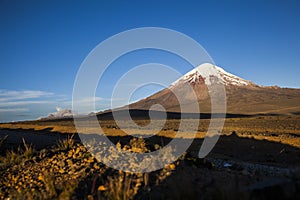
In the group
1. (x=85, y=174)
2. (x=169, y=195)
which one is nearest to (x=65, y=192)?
(x=85, y=174)

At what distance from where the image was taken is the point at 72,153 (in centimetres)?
954

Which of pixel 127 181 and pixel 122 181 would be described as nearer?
pixel 127 181

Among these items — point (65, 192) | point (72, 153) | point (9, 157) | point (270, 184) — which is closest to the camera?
point (270, 184)

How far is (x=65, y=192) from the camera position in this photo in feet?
19.7

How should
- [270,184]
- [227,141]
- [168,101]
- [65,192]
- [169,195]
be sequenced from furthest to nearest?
1. [168,101]
2. [227,141]
3. [65,192]
4. [169,195]
5. [270,184]

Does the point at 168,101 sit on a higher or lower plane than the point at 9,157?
higher

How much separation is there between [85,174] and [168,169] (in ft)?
7.40

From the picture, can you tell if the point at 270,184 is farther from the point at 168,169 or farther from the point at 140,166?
the point at 140,166

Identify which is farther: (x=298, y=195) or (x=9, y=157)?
(x=9, y=157)

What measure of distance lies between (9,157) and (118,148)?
4.13 metres

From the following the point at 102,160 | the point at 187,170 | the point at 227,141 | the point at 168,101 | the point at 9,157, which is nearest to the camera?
the point at 187,170

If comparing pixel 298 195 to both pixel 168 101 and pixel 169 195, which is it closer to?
pixel 169 195

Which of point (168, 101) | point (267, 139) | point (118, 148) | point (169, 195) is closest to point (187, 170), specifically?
point (169, 195)

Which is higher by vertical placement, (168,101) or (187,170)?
(168,101)
